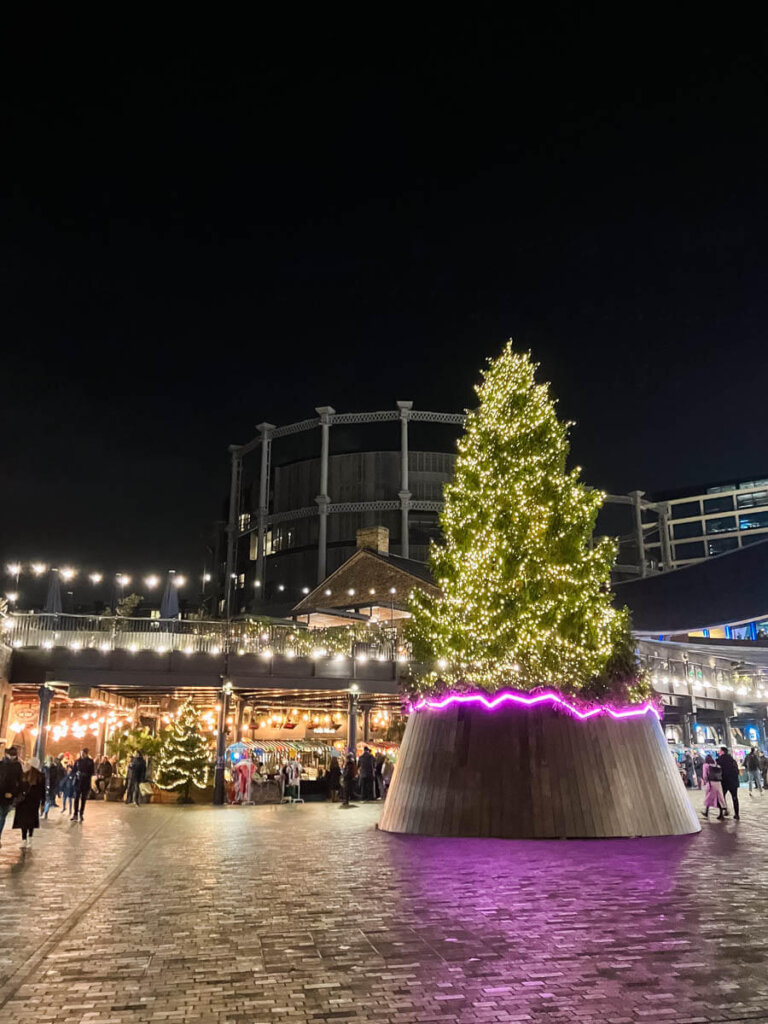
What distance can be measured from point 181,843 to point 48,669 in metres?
17.3

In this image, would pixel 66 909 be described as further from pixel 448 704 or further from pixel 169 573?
pixel 169 573

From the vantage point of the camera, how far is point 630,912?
755 cm

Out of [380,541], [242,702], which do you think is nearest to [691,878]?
[242,702]

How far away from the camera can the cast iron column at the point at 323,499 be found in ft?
226

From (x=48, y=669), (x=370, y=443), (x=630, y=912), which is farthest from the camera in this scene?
(x=370, y=443)

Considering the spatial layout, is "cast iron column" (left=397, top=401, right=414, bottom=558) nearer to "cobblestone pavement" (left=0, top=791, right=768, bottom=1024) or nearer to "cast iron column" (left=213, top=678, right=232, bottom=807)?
"cast iron column" (left=213, top=678, right=232, bottom=807)

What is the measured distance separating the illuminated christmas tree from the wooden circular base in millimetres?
763

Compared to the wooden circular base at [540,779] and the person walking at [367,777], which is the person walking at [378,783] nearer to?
the person walking at [367,777]

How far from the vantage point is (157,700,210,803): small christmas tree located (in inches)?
1134

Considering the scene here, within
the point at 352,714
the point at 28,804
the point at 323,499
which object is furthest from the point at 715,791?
the point at 323,499

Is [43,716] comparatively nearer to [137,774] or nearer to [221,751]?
[137,774]

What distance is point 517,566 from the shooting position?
1577 cm

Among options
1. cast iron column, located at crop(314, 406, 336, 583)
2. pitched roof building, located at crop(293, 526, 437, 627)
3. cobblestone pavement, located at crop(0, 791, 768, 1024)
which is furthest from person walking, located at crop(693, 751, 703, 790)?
cast iron column, located at crop(314, 406, 336, 583)

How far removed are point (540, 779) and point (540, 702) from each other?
1357 mm
